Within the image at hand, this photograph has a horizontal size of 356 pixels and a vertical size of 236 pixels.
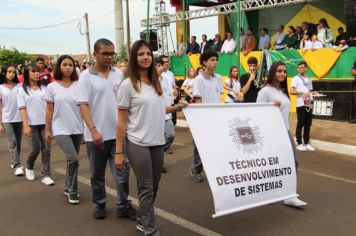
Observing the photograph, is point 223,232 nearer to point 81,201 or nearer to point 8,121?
point 81,201

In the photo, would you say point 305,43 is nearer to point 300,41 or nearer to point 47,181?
point 300,41

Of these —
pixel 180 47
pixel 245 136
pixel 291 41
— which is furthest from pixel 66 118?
pixel 180 47

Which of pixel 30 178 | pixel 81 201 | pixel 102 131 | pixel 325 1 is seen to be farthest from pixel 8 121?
pixel 325 1

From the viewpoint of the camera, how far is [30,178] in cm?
655

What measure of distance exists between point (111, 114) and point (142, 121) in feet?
2.61

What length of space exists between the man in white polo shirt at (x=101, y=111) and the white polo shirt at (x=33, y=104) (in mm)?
2066

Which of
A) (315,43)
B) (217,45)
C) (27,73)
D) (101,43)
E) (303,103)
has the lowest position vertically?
(303,103)

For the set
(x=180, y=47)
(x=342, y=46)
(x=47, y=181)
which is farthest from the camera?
(x=180, y=47)

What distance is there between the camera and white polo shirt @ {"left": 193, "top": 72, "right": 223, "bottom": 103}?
593 cm

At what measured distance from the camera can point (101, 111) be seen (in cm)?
446

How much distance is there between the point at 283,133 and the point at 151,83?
168cm

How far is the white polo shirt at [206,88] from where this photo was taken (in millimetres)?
5935

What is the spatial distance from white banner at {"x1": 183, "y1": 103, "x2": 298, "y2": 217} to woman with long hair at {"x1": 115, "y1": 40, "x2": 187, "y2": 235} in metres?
0.36

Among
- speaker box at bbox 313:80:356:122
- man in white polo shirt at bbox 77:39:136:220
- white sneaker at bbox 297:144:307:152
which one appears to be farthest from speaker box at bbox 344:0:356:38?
man in white polo shirt at bbox 77:39:136:220
